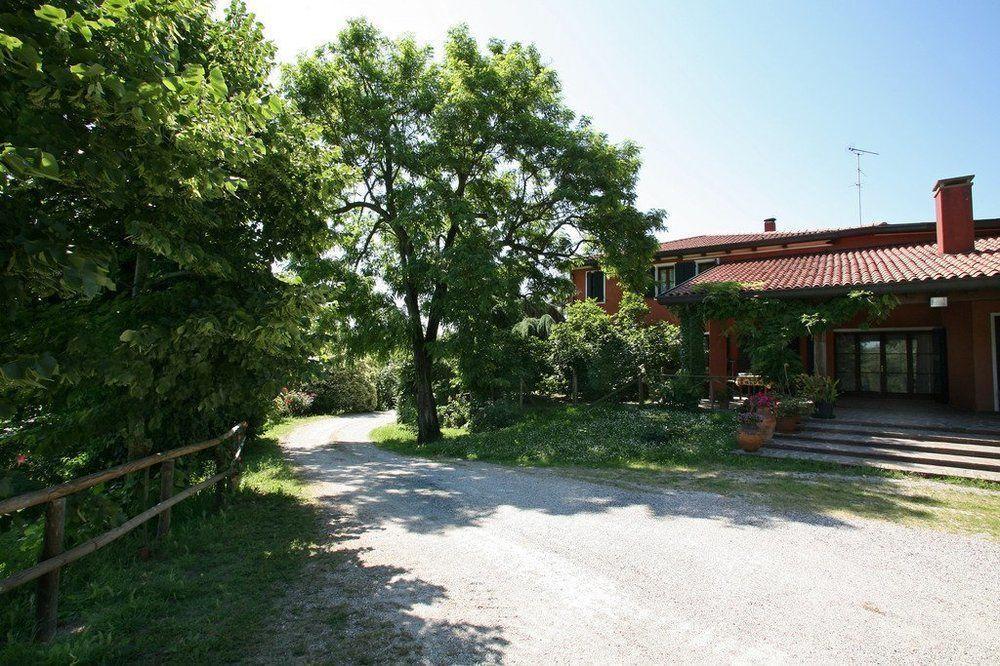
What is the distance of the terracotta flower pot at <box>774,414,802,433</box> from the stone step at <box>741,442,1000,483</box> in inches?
32.5

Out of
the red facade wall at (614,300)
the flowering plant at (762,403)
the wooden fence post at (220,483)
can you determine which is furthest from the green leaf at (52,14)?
the red facade wall at (614,300)

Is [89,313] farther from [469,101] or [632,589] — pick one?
[469,101]

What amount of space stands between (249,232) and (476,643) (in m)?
4.74

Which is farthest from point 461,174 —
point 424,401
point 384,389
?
point 384,389

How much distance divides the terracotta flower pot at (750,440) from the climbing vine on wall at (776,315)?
2.71m

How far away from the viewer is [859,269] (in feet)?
45.3

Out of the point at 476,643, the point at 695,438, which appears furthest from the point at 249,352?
the point at 695,438

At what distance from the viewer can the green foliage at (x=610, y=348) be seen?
1698 cm

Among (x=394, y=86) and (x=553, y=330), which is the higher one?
(x=394, y=86)

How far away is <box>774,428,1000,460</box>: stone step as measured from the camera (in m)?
9.47

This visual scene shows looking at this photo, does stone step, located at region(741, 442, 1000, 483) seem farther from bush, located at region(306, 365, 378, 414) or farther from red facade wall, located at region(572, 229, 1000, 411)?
bush, located at region(306, 365, 378, 414)

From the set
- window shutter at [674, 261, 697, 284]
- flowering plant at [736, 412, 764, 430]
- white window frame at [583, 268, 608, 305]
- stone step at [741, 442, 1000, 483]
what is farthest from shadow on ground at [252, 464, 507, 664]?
white window frame at [583, 268, 608, 305]

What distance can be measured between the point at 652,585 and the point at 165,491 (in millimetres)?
5247

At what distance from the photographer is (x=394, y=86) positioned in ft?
49.6
